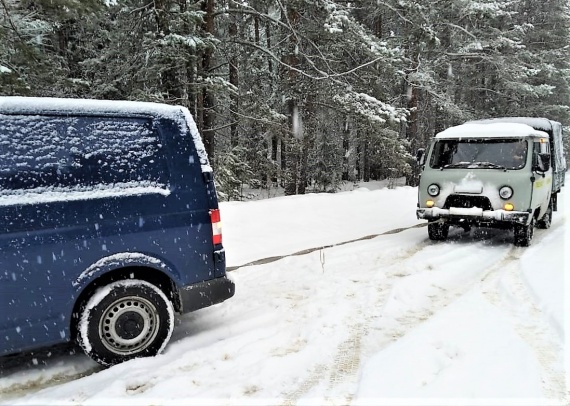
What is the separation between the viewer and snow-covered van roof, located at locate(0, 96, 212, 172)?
3.63 m

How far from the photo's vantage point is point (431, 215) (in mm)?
8719

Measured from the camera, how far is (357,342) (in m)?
4.34

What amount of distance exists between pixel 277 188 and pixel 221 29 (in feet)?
32.8

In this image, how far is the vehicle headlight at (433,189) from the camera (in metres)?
8.81

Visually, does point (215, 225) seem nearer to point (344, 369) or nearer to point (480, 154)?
point (344, 369)

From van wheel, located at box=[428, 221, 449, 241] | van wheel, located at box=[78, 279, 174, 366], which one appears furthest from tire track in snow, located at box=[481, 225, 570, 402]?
van wheel, located at box=[78, 279, 174, 366]

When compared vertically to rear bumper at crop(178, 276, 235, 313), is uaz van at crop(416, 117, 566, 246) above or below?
above

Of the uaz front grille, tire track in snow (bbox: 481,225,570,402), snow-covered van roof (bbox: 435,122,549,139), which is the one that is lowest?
tire track in snow (bbox: 481,225,570,402)

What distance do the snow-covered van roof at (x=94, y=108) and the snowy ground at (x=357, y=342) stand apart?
6.09 feet

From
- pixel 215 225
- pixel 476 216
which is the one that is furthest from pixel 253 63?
pixel 215 225

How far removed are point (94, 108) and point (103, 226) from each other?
105cm

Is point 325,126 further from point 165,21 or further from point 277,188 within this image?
point 165,21

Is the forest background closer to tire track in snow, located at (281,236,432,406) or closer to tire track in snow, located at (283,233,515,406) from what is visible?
tire track in snow, located at (283,233,515,406)

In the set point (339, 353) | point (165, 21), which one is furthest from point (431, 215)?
point (165, 21)
